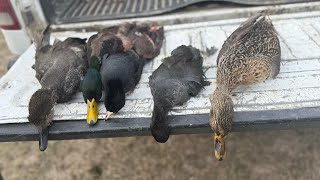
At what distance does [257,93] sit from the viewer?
327 centimetres

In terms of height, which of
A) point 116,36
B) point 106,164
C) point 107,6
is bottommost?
point 106,164

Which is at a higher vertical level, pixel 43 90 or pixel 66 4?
pixel 43 90

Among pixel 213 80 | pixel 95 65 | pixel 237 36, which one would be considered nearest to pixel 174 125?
pixel 213 80

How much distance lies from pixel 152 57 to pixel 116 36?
1.65 feet

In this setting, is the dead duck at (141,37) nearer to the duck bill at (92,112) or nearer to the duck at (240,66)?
the duck at (240,66)

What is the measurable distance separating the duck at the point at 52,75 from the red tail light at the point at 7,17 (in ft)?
1.14

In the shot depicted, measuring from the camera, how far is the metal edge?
9.58ft

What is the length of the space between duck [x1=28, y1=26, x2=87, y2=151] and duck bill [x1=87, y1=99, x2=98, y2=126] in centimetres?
33

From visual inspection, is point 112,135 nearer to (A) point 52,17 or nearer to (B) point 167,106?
(B) point 167,106

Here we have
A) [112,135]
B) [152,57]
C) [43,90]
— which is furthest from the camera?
[152,57]

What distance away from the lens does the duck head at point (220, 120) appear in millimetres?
2969

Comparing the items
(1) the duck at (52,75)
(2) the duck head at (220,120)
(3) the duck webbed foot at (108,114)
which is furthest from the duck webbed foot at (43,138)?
(2) the duck head at (220,120)

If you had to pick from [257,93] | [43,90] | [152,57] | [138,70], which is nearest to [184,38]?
[152,57]

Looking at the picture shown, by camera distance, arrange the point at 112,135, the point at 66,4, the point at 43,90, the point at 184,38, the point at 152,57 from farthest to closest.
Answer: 1. the point at 66,4
2. the point at 184,38
3. the point at 152,57
4. the point at 43,90
5. the point at 112,135
